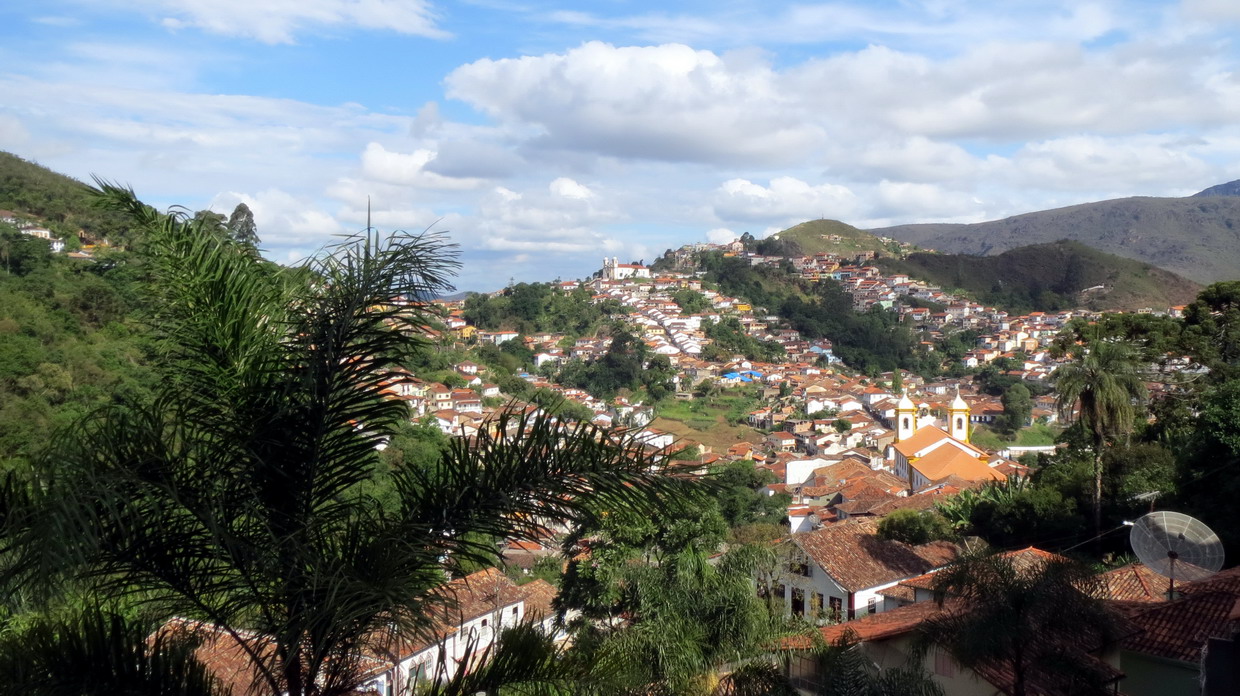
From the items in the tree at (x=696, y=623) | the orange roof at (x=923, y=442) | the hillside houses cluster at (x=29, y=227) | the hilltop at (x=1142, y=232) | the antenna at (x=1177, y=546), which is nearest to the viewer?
the tree at (x=696, y=623)

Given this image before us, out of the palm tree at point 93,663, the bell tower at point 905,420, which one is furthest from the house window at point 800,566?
the bell tower at point 905,420

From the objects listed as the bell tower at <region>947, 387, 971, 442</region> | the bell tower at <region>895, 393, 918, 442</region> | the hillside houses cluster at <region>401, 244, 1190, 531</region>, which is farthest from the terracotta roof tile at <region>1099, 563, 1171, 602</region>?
the bell tower at <region>895, 393, 918, 442</region>

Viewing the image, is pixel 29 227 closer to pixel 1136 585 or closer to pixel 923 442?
pixel 923 442

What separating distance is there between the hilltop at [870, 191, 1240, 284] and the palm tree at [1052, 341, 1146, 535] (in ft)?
375

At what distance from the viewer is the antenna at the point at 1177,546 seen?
772cm

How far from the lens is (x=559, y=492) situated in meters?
2.47

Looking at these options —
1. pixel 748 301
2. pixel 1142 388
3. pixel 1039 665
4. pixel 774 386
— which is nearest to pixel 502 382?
pixel 774 386

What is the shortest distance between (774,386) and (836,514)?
1430 inches

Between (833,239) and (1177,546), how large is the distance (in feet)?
448

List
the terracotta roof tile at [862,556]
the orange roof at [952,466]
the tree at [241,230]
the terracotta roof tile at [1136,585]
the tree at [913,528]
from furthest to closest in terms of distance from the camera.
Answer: the orange roof at [952,466] → the tree at [913,528] → the terracotta roof tile at [862,556] → the terracotta roof tile at [1136,585] → the tree at [241,230]

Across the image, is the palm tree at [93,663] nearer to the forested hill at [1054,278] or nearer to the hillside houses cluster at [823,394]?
the hillside houses cluster at [823,394]

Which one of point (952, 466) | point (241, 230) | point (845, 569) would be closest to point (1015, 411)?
point (952, 466)

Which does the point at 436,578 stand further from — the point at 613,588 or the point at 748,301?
the point at 748,301

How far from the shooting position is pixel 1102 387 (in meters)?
12.9
